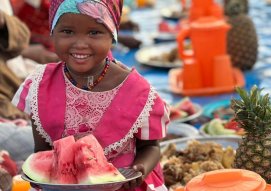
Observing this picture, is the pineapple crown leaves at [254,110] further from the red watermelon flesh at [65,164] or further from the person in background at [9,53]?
the person in background at [9,53]

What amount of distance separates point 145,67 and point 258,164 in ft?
11.3

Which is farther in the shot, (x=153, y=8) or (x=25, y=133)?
(x=153, y=8)

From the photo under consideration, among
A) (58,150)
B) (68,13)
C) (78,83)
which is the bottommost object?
(58,150)

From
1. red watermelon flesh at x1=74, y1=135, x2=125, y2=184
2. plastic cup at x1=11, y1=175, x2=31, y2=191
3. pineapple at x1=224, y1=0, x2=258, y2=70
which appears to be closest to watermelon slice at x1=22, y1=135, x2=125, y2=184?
red watermelon flesh at x1=74, y1=135, x2=125, y2=184

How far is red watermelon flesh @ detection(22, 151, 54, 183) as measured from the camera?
2092 mm

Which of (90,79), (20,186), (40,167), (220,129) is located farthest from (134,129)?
(220,129)

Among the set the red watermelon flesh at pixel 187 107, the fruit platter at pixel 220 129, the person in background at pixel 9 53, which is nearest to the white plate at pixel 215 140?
the fruit platter at pixel 220 129

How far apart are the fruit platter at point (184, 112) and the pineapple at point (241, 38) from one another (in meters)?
1.26

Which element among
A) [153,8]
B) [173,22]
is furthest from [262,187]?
[153,8]

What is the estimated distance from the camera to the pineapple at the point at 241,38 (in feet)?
17.1

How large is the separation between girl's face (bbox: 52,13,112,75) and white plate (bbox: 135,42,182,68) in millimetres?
3399

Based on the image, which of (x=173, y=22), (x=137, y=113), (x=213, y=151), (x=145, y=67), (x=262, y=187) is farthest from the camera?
(x=173, y=22)

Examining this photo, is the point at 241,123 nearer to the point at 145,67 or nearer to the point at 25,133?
the point at 25,133

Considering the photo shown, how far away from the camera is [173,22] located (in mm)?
8406
